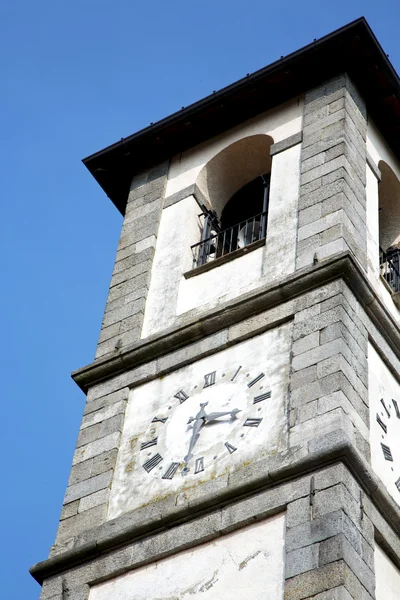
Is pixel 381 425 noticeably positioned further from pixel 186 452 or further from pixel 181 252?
pixel 181 252

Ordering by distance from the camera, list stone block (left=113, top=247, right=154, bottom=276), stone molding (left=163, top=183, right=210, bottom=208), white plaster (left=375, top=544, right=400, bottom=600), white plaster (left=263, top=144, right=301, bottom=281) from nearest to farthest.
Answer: white plaster (left=375, top=544, right=400, bottom=600) < white plaster (left=263, top=144, right=301, bottom=281) < stone block (left=113, top=247, right=154, bottom=276) < stone molding (left=163, top=183, right=210, bottom=208)

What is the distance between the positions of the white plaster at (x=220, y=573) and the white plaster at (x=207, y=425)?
866 mm

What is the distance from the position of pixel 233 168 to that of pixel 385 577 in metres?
7.40

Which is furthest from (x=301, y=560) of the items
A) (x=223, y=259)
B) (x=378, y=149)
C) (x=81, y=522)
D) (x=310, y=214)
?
(x=378, y=149)

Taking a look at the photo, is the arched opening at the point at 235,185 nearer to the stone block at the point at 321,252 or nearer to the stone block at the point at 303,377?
the stone block at the point at 321,252

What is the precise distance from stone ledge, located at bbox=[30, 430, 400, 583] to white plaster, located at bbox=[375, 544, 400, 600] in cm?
39

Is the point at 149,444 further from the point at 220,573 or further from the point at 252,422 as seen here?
the point at 220,573

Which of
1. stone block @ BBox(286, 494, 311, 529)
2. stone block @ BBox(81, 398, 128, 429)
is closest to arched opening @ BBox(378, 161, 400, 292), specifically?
stone block @ BBox(81, 398, 128, 429)

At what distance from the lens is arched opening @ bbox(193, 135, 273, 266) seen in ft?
59.5

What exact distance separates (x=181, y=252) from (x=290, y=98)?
8.68 feet

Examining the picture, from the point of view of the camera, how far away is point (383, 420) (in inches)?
566

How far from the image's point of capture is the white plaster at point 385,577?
12.6 meters

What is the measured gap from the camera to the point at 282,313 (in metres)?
15.0

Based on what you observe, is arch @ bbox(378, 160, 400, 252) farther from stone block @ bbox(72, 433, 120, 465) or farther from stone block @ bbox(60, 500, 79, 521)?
stone block @ bbox(60, 500, 79, 521)
